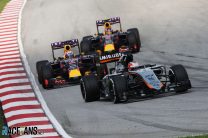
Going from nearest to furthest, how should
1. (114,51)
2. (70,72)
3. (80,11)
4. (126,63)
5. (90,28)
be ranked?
(126,63)
(70,72)
(114,51)
(90,28)
(80,11)

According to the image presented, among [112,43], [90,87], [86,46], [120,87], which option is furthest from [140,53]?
[120,87]

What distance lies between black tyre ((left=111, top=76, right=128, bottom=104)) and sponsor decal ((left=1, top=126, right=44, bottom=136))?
2665 millimetres

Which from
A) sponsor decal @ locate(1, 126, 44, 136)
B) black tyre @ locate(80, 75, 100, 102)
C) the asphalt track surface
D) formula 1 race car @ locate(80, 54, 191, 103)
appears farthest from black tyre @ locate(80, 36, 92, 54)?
sponsor decal @ locate(1, 126, 44, 136)

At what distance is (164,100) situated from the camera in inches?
677

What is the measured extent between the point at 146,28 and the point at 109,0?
27.2ft

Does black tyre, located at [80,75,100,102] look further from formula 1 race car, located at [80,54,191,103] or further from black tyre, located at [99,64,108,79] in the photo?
black tyre, located at [99,64,108,79]

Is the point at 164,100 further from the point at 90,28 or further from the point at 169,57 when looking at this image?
the point at 90,28

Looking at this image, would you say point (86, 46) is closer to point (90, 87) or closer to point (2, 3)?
point (90, 87)

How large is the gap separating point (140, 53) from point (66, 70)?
484 centimetres

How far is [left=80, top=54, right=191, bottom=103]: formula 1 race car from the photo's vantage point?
17.4 m

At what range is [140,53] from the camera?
26.9 m

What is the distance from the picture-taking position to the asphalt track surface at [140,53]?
1449 centimetres

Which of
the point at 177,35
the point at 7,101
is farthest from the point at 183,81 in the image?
the point at 177,35

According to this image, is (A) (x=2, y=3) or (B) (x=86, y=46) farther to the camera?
(A) (x=2, y=3)
